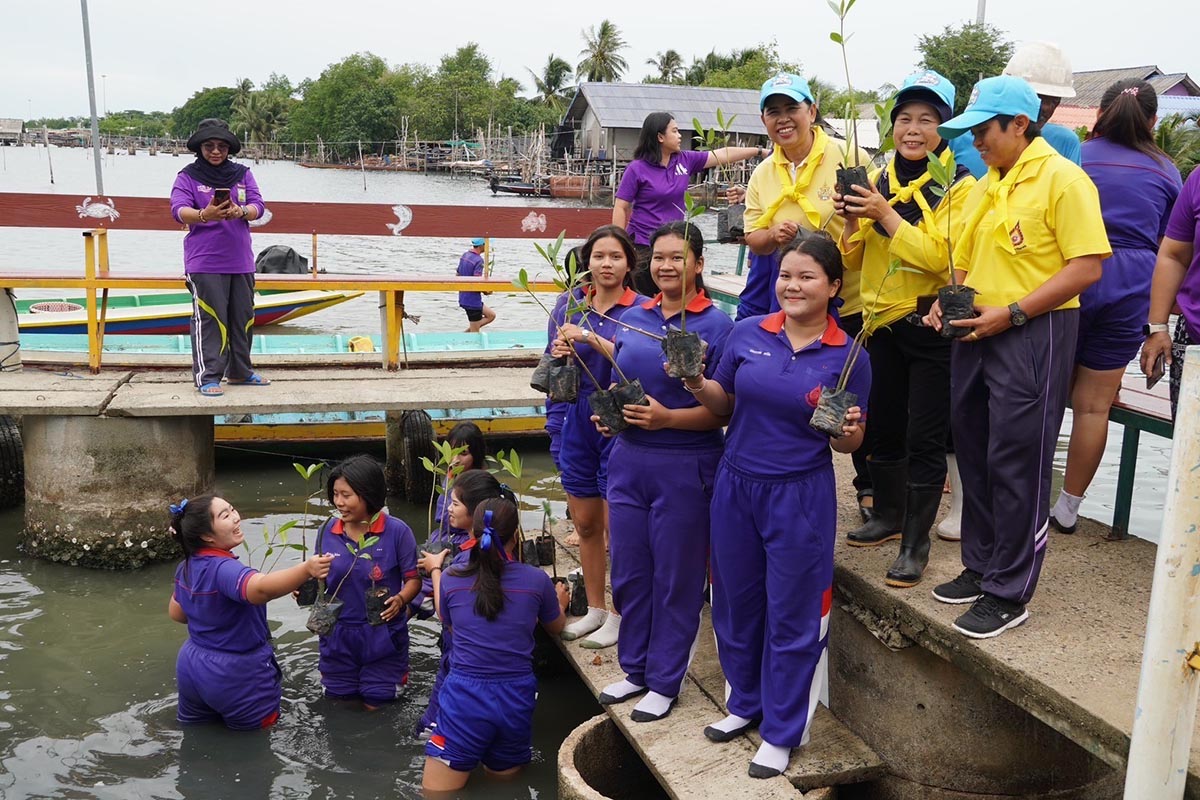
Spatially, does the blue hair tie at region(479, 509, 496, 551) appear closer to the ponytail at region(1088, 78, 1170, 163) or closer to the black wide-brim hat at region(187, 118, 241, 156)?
the ponytail at region(1088, 78, 1170, 163)

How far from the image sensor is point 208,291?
7.11 metres

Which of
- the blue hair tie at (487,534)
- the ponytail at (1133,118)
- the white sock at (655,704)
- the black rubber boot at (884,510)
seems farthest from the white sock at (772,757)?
the ponytail at (1133,118)

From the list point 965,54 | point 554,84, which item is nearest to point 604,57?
point 554,84

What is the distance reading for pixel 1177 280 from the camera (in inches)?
155

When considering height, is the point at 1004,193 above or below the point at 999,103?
below

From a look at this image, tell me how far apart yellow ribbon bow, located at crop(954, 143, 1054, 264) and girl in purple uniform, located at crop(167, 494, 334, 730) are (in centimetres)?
290

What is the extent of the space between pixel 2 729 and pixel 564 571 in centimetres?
276

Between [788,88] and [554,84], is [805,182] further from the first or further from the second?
[554,84]

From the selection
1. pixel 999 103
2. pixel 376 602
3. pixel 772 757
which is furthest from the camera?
pixel 376 602

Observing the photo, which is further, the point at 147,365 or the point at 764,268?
the point at 147,365

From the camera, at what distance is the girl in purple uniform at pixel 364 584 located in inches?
194

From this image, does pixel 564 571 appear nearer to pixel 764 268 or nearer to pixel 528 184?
pixel 764 268

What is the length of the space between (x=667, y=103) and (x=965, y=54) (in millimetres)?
23919

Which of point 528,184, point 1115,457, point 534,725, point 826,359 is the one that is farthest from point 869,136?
point 528,184
